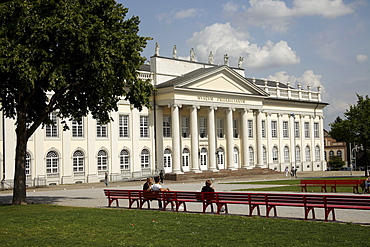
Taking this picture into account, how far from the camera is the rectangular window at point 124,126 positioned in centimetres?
5425

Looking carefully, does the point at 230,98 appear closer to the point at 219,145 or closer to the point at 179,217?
the point at 219,145

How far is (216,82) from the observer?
6031 cm

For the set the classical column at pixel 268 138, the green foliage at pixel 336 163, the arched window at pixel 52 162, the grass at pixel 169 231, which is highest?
the classical column at pixel 268 138

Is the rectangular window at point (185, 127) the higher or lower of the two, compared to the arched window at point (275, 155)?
higher

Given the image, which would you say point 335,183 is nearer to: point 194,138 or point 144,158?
point 194,138

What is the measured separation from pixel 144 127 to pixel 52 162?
1206 cm

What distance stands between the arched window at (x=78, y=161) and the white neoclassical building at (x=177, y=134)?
0.10 meters

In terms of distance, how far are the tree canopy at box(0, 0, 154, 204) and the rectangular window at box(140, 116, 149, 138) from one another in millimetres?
29248

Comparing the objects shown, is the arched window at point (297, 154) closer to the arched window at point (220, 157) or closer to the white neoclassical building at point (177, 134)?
the white neoclassical building at point (177, 134)

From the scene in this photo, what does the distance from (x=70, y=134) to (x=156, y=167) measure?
37.9ft

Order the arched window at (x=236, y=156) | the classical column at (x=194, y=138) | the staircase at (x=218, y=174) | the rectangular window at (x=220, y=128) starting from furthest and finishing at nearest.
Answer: the arched window at (x=236, y=156) < the rectangular window at (x=220, y=128) < the classical column at (x=194, y=138) < the staircase at (x=218, y=174)

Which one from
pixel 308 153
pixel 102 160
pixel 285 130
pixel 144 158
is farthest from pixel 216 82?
pixel 308 153

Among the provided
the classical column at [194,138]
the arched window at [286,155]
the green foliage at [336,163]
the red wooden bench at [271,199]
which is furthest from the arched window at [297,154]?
the red wooden bench at [271,199]

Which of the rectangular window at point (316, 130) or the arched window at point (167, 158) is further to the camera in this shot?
the rectangular window at point (316, 130)
